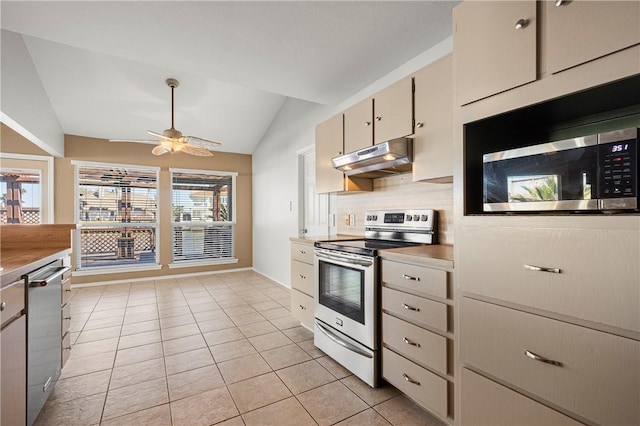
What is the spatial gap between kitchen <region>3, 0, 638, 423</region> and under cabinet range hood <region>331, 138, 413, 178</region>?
1.01 ft

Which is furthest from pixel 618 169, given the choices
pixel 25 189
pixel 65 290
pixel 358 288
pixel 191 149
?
pixel 25 189

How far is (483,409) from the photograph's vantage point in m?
1.34

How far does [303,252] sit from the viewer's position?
9.50 ft

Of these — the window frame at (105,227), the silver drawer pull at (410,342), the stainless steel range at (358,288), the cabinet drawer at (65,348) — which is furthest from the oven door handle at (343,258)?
the window frame at (105,227)

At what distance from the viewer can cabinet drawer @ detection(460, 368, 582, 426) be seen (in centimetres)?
114

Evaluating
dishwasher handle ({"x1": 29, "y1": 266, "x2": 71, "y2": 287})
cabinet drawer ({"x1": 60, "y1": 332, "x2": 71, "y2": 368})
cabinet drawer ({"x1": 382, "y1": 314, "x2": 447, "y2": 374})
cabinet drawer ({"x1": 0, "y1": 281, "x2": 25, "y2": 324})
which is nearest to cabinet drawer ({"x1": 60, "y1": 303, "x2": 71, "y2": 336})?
cabinet drawer ({"x1": 60, "y1": 332, "x2": 71, "y2": 368})

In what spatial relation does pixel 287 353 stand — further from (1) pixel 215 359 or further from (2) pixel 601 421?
(2) pixel 601 421

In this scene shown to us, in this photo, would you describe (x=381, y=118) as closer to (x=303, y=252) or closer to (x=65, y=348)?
(x=303, y=252)

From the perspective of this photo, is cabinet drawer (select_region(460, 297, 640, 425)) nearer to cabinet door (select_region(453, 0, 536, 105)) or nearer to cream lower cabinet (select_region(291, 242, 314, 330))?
cabinet door (select_region(453, 0, 536, 105))

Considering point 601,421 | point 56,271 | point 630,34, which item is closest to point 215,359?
point 56,271

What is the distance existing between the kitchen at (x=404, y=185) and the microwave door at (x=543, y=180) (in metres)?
0.12

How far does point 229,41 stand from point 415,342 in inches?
100

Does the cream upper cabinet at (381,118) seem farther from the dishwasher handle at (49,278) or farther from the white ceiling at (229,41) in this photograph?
the dishwasher handle at (49,278)

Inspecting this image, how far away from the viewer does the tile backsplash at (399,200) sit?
224 centimetres
